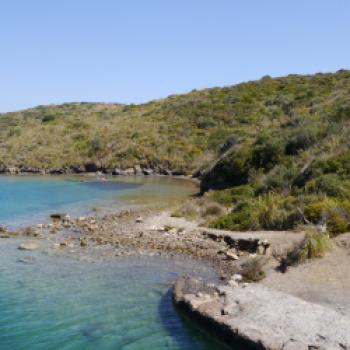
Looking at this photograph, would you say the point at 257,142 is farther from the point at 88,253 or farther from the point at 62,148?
the point at 62,148

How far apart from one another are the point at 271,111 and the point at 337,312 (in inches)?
2050

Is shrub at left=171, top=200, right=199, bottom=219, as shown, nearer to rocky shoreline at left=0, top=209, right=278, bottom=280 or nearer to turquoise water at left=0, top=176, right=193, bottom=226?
rocky shoreline at left=0, top=209, right=278, bottom=280

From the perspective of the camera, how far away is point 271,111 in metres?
60.4

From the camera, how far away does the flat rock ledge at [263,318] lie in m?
8.98

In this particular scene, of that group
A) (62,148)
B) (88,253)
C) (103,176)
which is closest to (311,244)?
(88,253)

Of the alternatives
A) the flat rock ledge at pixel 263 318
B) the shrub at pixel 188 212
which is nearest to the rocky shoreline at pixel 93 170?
the shrub at pixel 188 212

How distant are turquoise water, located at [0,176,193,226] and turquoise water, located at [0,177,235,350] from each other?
8.17m

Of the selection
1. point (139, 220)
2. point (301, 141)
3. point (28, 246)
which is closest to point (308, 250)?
point (28, 246)

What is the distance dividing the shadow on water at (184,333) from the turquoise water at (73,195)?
555 inches

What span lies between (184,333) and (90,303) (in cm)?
289

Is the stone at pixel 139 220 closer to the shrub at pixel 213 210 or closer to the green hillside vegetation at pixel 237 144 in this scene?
the shrub at pixel 213 210

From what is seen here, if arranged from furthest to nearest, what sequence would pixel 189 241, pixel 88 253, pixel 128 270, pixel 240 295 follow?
pixel 189 241 < pixel 88 253 < pixel 128 270 < pixel 240 295

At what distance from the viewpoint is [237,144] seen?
3684 cm

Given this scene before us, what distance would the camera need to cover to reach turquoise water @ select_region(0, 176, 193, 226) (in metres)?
27.6
